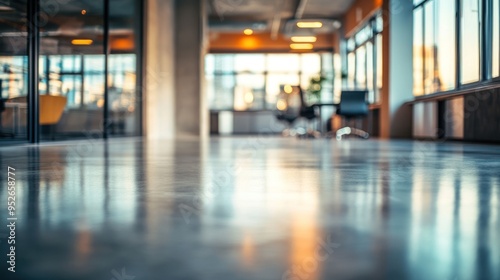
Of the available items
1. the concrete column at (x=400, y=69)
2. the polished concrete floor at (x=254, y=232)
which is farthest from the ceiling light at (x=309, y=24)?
the polished concrete floor at (x=254, y=232)

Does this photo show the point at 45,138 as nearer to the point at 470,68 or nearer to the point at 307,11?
the point at 470,68

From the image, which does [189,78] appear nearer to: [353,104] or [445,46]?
[353,104]

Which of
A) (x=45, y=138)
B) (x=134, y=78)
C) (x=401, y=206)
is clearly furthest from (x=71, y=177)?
(x=134, y=78)

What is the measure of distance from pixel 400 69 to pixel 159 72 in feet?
16.6

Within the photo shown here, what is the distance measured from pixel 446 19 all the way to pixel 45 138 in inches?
266

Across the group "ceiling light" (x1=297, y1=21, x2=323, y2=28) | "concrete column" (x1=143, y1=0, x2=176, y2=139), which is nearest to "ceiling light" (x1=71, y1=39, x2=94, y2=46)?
"concrete column" (x1=143, y1=0, x2=176, y2=139)

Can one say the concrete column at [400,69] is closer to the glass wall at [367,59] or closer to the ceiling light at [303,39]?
the glass wall at [367,59]

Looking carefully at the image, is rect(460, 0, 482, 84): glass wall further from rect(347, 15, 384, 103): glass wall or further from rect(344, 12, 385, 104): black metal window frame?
rect(347, 15, 384, 103): glass wall

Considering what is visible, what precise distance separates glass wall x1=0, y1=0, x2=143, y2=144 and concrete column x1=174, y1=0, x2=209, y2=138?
2538 millimetres

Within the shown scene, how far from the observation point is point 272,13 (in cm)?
1644

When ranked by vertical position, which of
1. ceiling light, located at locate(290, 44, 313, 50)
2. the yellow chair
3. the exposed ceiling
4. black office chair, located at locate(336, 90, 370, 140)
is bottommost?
the yellow chair

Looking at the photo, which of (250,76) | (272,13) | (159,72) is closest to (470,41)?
(159,72)

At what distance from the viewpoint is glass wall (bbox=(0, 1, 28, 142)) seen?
517cm

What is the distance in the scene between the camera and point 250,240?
73 centimetres
